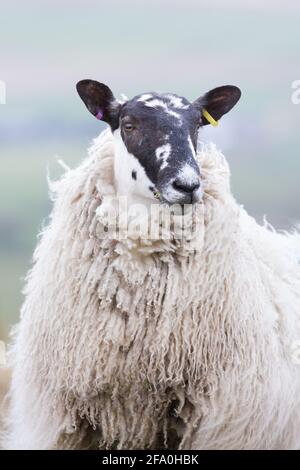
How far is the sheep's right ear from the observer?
6578mm

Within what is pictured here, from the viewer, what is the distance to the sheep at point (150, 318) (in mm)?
6242

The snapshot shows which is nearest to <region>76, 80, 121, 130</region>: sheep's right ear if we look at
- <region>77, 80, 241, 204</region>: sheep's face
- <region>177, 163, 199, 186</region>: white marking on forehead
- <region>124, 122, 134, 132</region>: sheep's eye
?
<region>77, 80, 241, 204</region>: sheep's face

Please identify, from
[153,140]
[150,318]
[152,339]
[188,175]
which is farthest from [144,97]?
[152,339]

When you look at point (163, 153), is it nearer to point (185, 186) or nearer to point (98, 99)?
point (185, 186)

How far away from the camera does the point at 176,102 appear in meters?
6.46

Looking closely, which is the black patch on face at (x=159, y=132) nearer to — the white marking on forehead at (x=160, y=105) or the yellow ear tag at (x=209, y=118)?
the white marking on forehead at (x=160, y=105)

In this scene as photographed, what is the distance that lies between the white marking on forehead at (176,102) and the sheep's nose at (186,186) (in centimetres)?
67

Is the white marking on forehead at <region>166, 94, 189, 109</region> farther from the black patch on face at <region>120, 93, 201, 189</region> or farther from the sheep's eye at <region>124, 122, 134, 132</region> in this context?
the sheep's eye at <region>124, 122, 134, 132</region>

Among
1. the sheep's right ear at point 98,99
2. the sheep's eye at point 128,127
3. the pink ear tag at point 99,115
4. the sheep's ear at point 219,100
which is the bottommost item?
the sheep's eye at point 128,127

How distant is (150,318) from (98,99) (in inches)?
53.2

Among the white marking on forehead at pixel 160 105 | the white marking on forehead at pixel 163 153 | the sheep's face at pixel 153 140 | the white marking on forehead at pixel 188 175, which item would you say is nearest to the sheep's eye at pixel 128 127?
the sheep's face at pixel 153 140

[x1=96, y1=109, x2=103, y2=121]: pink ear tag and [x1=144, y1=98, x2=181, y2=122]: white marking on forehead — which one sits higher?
[x1=96, y1=109, x2=103, y2=121]: pink ear tag

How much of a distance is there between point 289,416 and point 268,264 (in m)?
0.97

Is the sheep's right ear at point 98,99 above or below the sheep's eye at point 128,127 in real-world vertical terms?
above
